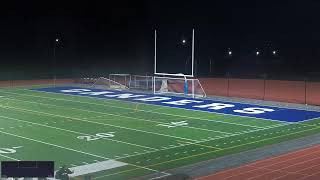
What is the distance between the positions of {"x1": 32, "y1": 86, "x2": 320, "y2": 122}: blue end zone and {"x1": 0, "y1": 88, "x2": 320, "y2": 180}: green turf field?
1.08 metres

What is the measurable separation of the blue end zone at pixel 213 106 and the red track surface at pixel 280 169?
662cm

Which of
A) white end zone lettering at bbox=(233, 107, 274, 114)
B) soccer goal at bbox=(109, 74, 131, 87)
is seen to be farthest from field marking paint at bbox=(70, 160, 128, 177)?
soccer goal at bbox=(109, 74, 131, 87)

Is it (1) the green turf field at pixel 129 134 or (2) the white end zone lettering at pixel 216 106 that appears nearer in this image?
(1) the green turf field at pixel 129 134

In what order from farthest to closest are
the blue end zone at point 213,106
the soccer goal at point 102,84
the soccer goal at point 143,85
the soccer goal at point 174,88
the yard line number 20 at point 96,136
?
the soccer goal at point 102,84 < the soccer goal at point 143,85 < the soccer goal at point 174,88 < the blue end zone at point 213,106 < the yard line number 20 at point 96,136

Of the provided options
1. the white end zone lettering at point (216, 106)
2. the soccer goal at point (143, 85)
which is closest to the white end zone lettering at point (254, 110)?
the white end zone lettering at point (216, 106)

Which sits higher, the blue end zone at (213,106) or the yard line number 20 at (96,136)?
the blue end zone at (213,106)

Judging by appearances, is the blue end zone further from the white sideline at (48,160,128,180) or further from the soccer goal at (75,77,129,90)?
the white sideline at (48,160,128,180)

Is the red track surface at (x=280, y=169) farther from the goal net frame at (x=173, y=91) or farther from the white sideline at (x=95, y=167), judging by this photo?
the goal net frame at (x=173, y=91)

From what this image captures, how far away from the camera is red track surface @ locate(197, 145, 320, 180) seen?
1027 centimetres

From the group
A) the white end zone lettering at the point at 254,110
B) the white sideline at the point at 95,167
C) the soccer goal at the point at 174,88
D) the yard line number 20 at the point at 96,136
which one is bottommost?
the white sideline at the point at 95,167

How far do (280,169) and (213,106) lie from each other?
1177 cm

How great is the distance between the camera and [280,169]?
36.1 feet

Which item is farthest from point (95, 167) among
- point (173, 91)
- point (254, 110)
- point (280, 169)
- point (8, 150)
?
point (173, 91)

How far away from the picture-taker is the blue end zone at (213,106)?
19.8 metres
